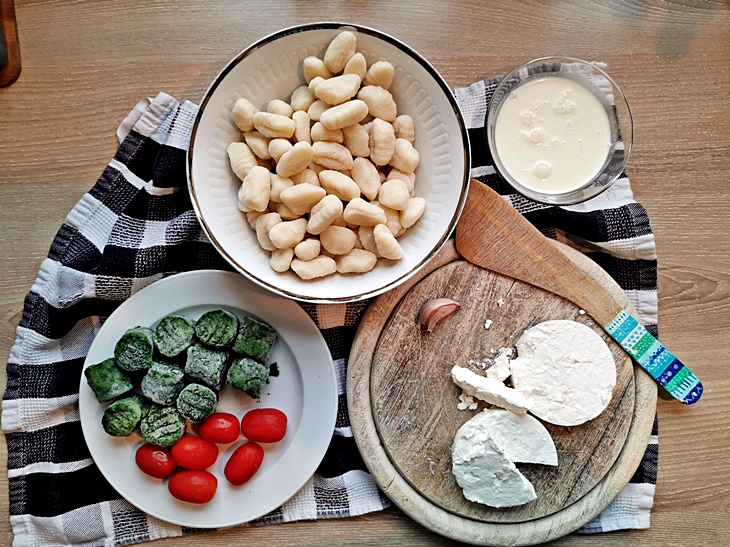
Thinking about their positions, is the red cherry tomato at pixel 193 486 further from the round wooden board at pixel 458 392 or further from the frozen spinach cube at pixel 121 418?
the round wooden board at pixel 458 392

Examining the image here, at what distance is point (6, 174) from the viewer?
136 centimetres

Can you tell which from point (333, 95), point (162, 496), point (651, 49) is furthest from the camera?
point (651, 49)

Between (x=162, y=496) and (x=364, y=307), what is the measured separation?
57 centimetres

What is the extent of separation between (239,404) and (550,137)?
85cm

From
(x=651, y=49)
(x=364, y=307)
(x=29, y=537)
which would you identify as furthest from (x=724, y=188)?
(x=29, y=537)

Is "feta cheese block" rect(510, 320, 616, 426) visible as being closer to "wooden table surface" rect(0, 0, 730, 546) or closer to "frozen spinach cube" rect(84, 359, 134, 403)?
"wooden table surface" rect(0, 0, 730, 546)

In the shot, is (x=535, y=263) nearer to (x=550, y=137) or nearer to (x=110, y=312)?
(x=550, y=137)

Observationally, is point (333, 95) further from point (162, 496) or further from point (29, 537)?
point (29, 537)

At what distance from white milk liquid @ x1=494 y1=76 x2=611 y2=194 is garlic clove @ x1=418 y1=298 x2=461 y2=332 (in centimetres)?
29

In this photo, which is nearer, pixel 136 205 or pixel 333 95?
pixel 333 95

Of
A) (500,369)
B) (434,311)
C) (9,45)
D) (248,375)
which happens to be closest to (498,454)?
(500,369)

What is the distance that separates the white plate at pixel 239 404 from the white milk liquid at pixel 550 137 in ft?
1.78

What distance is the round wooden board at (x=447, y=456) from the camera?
53.2 inches

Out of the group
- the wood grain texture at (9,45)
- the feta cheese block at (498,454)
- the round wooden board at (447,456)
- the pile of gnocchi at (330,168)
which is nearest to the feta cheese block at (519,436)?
the feta cheese block at (498,454)
